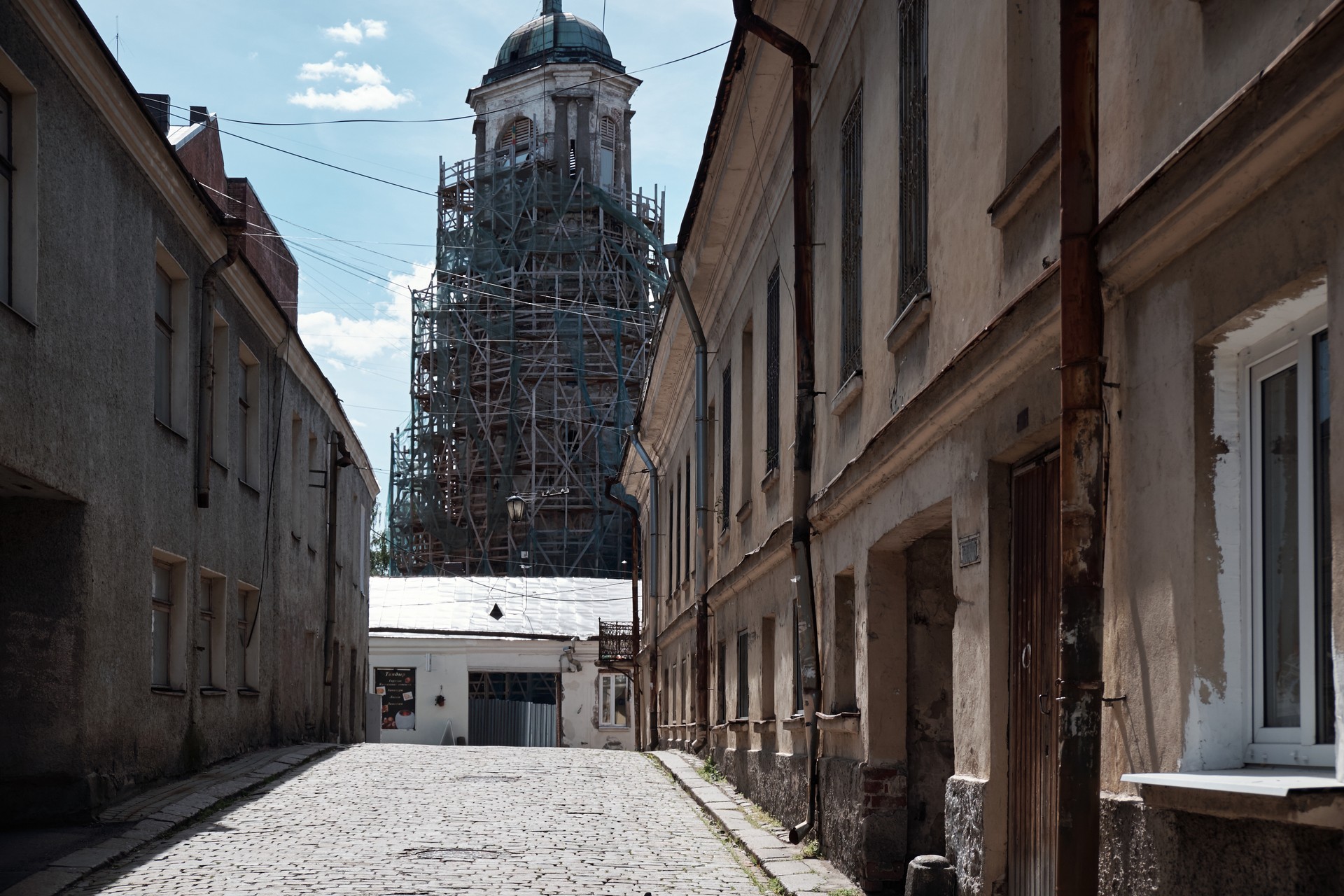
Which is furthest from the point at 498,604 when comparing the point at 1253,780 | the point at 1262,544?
the point at 1253,780

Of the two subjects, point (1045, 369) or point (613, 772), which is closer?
point (1045, 369)

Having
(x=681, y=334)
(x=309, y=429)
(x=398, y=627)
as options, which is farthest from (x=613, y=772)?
(x=398, y=627)

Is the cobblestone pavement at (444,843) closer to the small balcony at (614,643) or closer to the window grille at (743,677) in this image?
the window grille at (743,677)

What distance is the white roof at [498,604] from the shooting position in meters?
41.0

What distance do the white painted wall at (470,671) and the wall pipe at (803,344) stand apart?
2803 centimetres

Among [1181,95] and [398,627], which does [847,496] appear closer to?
[1181,95]

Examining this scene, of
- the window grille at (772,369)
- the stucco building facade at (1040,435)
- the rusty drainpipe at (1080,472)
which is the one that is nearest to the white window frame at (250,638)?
the stucco building facade at (1040,435)

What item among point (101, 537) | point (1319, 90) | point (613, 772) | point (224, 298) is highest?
point (224, 298)

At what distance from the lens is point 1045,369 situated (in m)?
6.16

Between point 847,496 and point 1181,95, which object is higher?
point 1181,95

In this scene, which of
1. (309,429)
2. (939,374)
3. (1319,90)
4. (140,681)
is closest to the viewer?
(1319,90)

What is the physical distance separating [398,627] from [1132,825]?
119ft

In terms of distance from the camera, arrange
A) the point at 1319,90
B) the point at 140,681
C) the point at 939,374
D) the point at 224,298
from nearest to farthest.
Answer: the point at 1319,90 < the point at 939,374 < the point at 140,681 < the point at 224,298

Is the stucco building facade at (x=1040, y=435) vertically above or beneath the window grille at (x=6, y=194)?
beneath
